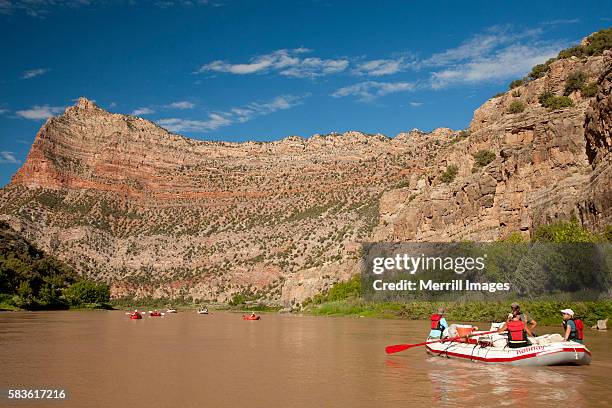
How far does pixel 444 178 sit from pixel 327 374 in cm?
4615

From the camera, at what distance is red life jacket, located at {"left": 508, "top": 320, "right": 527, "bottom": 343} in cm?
1912

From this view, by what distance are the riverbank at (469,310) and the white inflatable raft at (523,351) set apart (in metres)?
15.7

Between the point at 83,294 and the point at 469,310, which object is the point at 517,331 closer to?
the point at 469,310

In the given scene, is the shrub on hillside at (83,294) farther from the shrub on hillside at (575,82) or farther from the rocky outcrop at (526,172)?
the shrub on hillside at (575,82)

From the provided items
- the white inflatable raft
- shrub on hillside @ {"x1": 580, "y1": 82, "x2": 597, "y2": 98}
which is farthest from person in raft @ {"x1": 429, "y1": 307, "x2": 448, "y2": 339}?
shrub on hillside @ {"x1": 580, "y1": 82, "x2": 597, "y2": 98}

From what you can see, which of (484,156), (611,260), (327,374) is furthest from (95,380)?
(484,156)

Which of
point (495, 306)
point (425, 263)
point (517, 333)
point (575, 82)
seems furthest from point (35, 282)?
point (517, 333)

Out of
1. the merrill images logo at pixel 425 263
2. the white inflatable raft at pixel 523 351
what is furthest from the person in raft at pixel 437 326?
the merrill images logo at pixel 425 263

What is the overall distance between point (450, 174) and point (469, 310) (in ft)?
67.8

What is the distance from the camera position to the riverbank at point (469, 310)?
111ft

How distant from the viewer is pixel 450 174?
60156 mm

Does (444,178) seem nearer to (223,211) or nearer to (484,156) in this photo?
(484,156)

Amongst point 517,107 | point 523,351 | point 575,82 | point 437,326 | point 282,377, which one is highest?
point 575,82

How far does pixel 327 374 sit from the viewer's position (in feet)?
57.2
